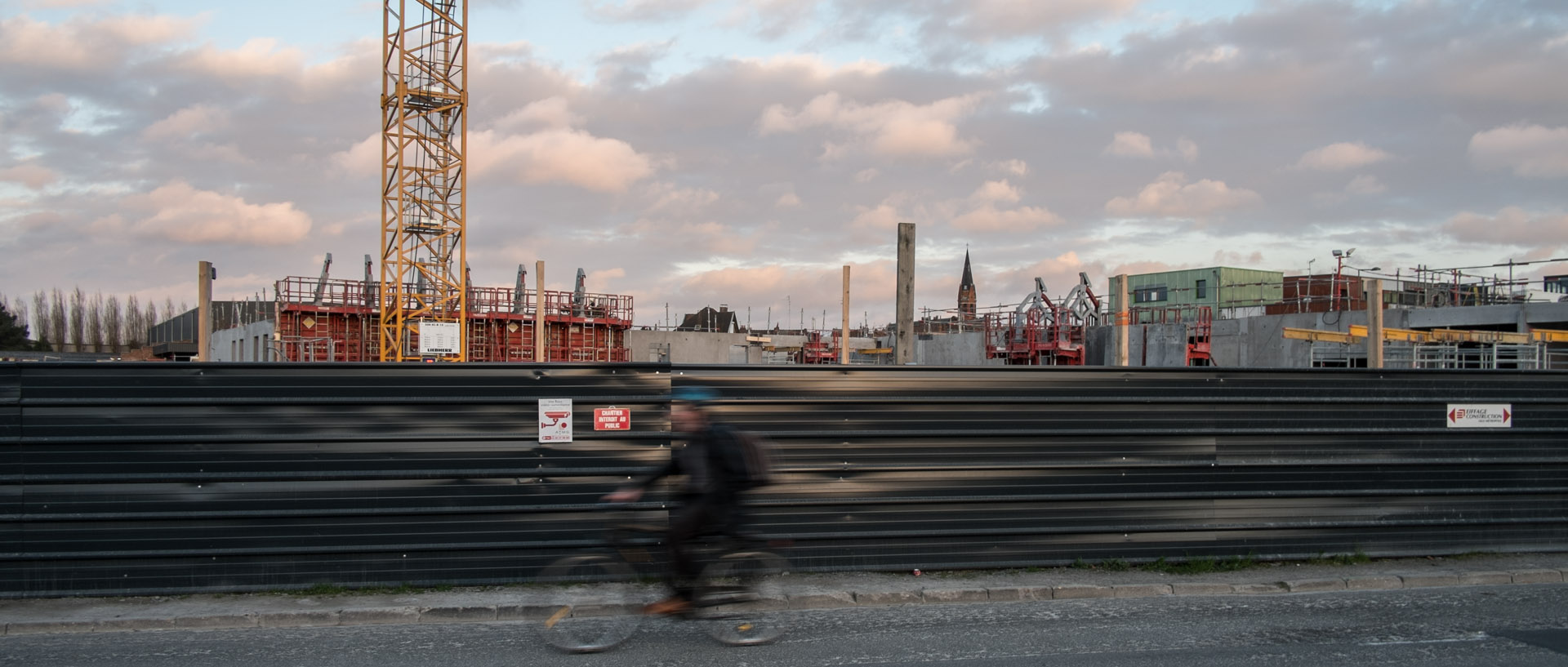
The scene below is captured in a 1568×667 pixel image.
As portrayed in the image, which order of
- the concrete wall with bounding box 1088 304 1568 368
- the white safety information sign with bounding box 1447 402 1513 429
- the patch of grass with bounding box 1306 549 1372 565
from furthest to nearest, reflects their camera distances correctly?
the concrete wall with bounding box 1088 304 1568 368 → the white safety information sign with bounding box 1447 402 1513 429 → the patch of grass with bounding box 1306 549 1372 565

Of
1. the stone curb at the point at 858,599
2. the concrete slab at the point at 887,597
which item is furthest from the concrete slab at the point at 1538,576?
the concrete slab at the point at 887,597

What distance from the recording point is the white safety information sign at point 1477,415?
908 cm

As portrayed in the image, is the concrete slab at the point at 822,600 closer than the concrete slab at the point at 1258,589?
Yes

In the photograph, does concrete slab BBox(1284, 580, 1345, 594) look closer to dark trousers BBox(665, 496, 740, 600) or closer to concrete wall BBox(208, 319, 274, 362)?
dark trousers BBox(665, 496, 740, 600)

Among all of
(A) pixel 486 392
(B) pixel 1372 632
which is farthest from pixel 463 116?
(B) pixel 1372 632

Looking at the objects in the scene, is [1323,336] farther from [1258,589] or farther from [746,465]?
→ [746,465]

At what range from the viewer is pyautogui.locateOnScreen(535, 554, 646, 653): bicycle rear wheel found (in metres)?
6.41

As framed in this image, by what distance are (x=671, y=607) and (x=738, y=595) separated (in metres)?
0.43

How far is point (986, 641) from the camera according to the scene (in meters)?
6.59

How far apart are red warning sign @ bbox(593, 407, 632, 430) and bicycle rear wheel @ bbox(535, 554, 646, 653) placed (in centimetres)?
123

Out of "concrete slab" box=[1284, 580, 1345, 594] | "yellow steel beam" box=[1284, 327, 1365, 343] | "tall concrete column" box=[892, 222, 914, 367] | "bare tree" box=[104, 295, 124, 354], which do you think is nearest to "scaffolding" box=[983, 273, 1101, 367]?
"yellow steel beam" box=[1284, 327, 1365, 343]

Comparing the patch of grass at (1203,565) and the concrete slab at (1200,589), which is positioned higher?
the patch of grass at (1203,565)

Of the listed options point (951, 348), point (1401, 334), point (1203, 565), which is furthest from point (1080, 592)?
point (951, 348)

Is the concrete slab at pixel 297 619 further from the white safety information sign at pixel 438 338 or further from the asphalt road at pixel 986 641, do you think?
the white safety information sign at pixel 438 338
